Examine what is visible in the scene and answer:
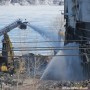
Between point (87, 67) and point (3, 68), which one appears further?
point (3, 68)

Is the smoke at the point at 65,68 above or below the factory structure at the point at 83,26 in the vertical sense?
below

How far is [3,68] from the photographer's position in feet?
82.2

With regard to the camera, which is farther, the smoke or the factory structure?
the smoke

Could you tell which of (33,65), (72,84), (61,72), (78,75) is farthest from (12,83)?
(33,65)

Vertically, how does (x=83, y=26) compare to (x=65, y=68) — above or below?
above

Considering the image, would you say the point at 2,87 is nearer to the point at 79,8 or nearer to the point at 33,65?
the point at 79,8

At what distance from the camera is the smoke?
74.5 ft

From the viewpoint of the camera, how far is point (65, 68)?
82.6 feet

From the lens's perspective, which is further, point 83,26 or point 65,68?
point 65,68

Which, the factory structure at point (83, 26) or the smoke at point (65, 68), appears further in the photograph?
the smoke at point (65, 68)

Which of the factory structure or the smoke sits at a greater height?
the factory structure

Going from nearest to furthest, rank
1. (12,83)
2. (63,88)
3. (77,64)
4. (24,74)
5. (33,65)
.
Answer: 1. (63,88)
2. (12,83)
3. (77,64)
4. (24,74)
5. (33,65)

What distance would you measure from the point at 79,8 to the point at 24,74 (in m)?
6.06

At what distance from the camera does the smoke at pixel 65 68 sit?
22.7 metres
